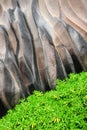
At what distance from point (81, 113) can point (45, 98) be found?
0.62 m

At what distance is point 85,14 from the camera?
628 cm

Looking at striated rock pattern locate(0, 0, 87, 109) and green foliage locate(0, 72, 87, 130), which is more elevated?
striated rock pattern locate(0, 0, 87, 109)

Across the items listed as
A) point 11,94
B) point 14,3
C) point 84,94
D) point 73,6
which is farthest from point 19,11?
point 84,94

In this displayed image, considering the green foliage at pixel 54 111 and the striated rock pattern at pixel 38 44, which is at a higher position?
the striated rock pattern at pixel 38 44

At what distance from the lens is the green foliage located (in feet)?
15.1

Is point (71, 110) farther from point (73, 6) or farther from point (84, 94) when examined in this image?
point (73, 6)

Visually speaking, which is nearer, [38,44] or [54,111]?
[54,111]

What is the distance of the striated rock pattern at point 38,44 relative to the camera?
5793 millimetres

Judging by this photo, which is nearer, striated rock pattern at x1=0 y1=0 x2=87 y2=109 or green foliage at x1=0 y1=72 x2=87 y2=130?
green foliage at x1=0 y1=72 x2=87 y2=130

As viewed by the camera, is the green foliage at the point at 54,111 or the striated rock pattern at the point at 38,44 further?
the striated rock pattern at the point at 38,44

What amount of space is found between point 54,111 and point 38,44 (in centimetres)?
146

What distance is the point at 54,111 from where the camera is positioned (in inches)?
188

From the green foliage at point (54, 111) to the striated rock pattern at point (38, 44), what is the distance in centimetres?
42

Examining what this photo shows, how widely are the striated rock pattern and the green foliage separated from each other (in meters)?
0.42
